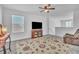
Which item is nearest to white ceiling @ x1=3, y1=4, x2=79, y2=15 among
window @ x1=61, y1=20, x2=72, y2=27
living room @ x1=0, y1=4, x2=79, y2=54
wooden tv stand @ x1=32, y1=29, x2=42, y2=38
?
living room @ x1=0, y1=4, x2=79, y2=54

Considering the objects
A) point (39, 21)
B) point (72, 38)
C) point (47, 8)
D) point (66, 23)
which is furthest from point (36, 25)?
point (72, 38)

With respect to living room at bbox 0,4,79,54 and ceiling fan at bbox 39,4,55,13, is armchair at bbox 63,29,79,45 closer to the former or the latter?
living room at bbox 0,4,79,54

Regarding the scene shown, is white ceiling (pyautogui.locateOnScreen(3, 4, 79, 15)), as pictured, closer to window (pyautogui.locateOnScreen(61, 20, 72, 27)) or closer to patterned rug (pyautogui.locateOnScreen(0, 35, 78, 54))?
window (pyautogui.locateOnScreen(61, 20, 72, 27))

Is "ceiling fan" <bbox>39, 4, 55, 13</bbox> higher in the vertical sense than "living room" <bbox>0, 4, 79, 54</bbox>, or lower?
higher

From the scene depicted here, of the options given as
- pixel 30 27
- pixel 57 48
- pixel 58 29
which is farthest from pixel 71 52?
pixel 30 27

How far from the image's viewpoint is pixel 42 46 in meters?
1.34

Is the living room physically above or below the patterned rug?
above

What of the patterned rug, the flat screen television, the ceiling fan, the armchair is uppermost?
the ceiling fan

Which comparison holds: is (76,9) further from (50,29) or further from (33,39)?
(33,39)

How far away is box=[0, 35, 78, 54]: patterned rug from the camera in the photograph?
51.9 inches

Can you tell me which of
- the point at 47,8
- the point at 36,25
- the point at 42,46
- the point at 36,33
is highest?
the point at 47,8

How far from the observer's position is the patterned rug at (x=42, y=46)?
1318 millimetres

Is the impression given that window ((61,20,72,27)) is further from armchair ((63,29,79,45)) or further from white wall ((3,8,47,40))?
white wall ((3,8,47,40))

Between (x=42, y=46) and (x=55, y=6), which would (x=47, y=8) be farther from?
(x=42, y=46)
